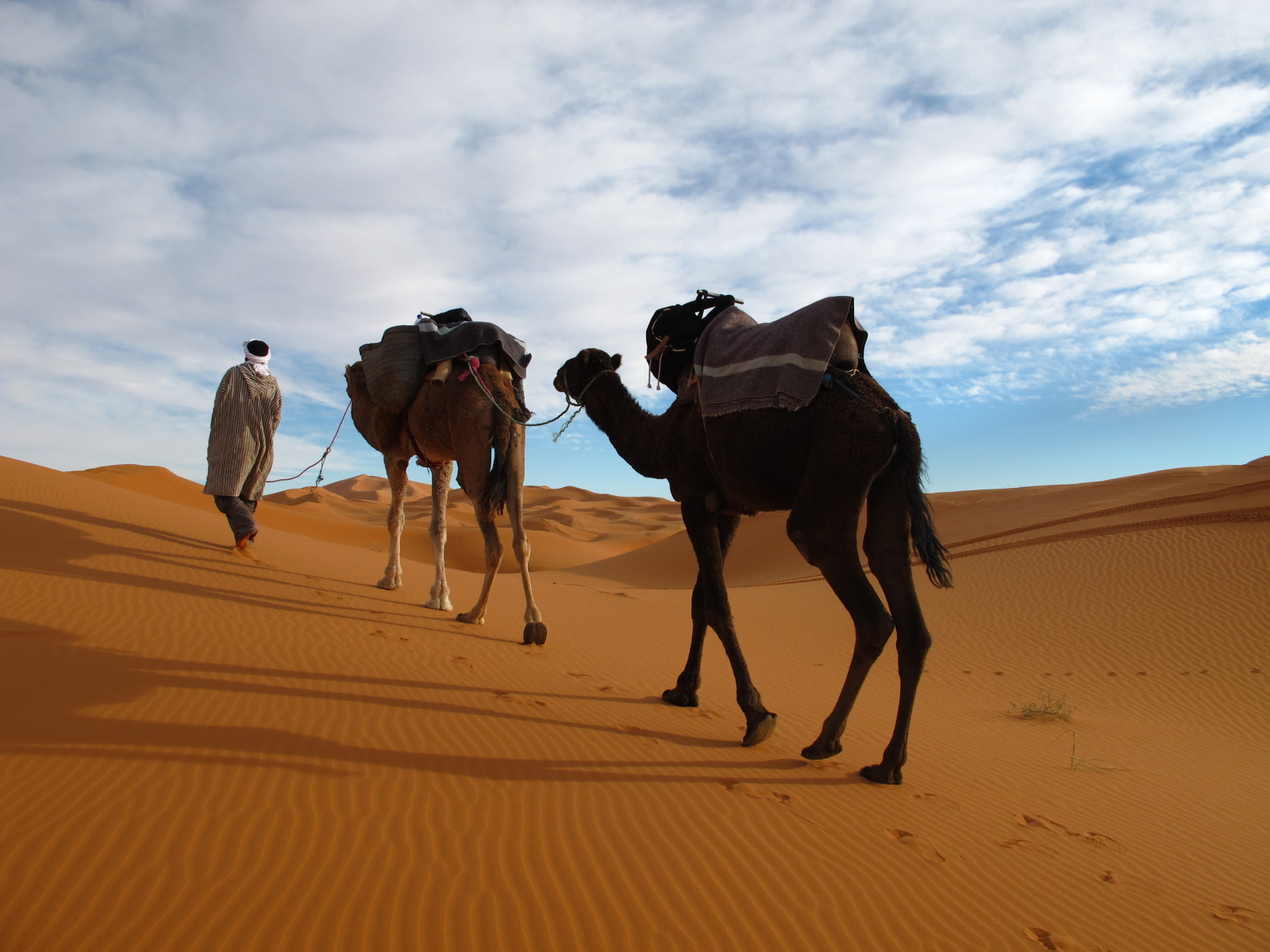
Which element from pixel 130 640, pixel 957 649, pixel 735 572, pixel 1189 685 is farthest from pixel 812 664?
pixel 735 572

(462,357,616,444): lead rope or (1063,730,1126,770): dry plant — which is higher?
(462,357,616,444): lead rope

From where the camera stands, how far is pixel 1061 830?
438cm

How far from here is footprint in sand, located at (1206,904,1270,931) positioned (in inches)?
138


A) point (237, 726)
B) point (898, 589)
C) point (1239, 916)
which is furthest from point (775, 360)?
point (237, 726)

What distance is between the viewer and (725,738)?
5047 millimetres

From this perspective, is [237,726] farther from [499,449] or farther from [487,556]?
[499,449]

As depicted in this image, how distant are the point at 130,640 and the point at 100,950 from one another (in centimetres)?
372

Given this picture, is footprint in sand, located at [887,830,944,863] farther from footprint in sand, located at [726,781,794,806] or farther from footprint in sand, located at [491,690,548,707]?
footprint in sand, located at [491,690,548,707]

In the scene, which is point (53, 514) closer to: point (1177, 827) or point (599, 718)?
point (599, 718)

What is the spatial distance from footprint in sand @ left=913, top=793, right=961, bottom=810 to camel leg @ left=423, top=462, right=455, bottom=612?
19.1ft

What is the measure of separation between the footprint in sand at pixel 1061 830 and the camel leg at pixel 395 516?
7283 millimetres

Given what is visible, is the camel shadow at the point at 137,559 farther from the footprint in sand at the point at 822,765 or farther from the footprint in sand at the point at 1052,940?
the footprint in sand at the point at 1052,940

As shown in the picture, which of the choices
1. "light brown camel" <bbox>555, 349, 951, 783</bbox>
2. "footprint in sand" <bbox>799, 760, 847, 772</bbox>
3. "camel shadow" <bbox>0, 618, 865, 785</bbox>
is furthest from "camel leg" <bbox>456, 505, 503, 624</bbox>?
"footprint in sand" <bbox>799, 760, 847, 772</bbox>

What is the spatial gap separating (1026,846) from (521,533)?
511cm
